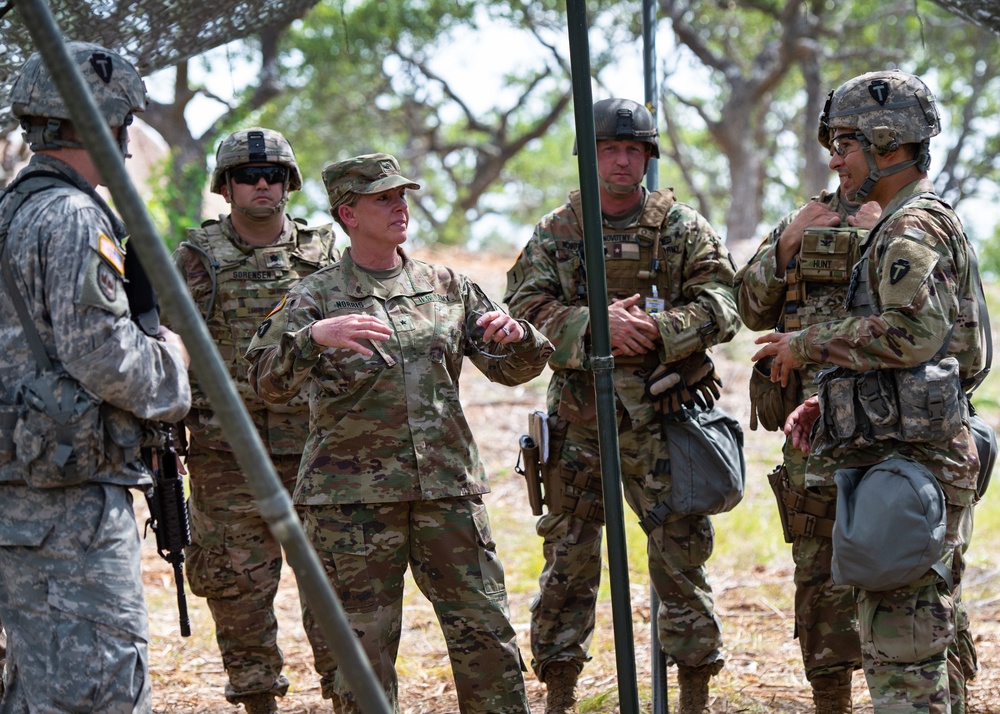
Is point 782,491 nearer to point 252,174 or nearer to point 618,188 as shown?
point 618,188

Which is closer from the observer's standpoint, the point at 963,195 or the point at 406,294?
the point at 406,294

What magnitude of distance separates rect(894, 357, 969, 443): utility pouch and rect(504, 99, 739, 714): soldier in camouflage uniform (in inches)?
53.6

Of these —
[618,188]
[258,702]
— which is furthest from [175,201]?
[618,188]

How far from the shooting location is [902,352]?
3.79m

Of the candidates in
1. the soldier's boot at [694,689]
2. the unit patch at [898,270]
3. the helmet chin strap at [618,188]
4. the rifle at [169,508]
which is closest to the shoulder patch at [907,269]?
the unit patch at [898,270]

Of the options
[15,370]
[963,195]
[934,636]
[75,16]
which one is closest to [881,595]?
[934,636]

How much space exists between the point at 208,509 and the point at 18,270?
7.27ft

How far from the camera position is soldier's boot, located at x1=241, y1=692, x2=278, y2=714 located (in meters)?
5.39

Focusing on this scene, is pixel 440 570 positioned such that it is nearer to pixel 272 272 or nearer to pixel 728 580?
pixel 272 272

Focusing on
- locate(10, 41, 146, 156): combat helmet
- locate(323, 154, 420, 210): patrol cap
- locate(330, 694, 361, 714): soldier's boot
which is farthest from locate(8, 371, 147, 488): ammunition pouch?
locate(330, 694, 361, 714): soldier's boot

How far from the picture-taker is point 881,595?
153 inches

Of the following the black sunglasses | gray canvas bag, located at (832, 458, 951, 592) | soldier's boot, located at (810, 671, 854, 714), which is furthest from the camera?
the black sunglasses

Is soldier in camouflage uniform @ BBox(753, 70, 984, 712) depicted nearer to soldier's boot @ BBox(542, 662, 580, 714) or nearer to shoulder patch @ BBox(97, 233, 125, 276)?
soldier's boot @ BBox(542, 662, 580, 714)

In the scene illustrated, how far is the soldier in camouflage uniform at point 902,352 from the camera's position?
380 centimetres
